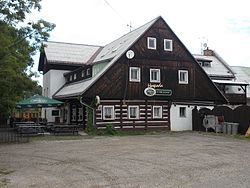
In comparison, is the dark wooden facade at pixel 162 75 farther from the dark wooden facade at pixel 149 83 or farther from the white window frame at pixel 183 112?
the white window frame at pixel 183 112

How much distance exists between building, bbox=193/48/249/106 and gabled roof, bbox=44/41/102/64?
12.7 meters

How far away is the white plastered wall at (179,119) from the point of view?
3378 centimetres

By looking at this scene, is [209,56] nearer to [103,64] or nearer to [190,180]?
[103,64]

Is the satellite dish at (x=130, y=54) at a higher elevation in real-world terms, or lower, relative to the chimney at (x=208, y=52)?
lower

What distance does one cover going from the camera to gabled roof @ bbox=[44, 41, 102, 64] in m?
42.8

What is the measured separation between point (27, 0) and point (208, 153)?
992 centimetres

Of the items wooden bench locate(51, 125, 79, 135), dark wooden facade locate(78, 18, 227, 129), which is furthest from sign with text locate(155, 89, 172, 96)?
wooden bench locate(51, 125, 79, 135)

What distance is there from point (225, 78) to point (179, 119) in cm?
1462

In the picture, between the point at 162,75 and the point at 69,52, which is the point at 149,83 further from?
the point at 69,52

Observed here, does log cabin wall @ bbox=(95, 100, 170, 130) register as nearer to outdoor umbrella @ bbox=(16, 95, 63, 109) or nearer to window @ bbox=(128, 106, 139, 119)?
window @ bbox=(128, 106, 139, 119)

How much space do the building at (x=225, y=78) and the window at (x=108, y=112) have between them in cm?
1469

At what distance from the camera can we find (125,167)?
13.3 meters

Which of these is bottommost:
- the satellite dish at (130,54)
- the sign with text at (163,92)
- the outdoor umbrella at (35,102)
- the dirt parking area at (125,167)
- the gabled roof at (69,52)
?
the dirt parking area at (125,167)

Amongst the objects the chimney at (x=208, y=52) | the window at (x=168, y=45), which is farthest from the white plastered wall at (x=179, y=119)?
the chimney at (x=208, y=52)
